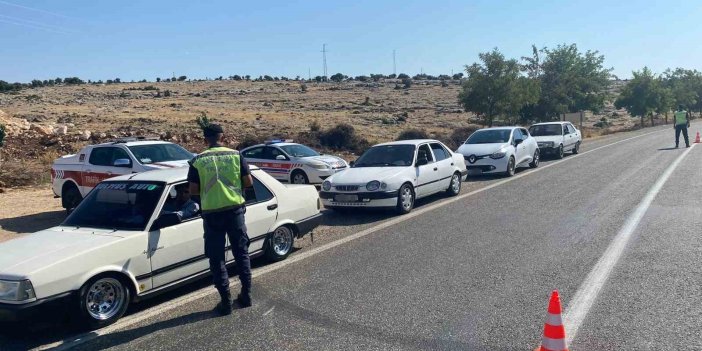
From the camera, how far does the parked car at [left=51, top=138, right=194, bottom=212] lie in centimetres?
1165

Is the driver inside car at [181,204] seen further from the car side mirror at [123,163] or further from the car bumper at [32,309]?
the car side mirror at [123,163]

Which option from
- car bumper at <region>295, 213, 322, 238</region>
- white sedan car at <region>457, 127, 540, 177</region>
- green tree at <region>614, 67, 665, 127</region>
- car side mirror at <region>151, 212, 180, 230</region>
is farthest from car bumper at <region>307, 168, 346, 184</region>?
green tree at <region>614, 67, 665, 127</region>

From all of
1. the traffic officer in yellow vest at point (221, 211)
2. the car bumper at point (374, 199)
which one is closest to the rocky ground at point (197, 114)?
the car bumper at point (374, 199)

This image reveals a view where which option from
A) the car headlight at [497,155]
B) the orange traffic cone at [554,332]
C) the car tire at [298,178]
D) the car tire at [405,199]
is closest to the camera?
the orange traffic cone at [554,332]

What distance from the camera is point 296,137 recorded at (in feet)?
94.4

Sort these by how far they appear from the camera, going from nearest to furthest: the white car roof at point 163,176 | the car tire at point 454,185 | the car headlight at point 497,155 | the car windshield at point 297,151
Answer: the white car roof at point 163,176, the car tire at point 454,185, the car windshield at point 297,151, the car headlight at point 497,155

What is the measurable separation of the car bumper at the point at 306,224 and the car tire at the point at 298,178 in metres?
7.48

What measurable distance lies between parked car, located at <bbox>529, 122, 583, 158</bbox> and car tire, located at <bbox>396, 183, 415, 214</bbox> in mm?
12924

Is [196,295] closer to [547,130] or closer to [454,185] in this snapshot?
[454,185]

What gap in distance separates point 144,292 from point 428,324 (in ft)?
9.06

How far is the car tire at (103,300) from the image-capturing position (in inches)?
205

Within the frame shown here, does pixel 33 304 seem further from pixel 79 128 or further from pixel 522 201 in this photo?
pixel 79 128

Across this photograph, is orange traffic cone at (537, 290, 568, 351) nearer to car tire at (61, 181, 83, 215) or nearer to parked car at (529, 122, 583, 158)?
car tire at (61, 181, 83, 215)

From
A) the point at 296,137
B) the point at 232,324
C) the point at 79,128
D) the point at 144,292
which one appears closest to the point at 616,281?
the point at 232,324
